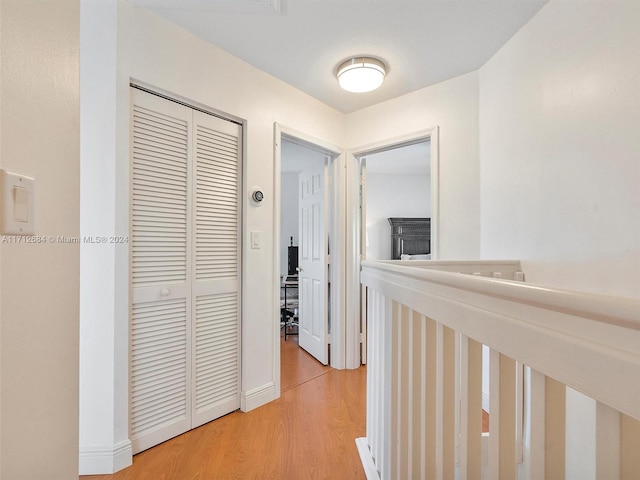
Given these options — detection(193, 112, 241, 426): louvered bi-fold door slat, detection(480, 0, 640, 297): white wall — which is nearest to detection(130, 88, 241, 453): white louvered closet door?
detection(193, 112, 241, 426): louvered bi-fold door slat

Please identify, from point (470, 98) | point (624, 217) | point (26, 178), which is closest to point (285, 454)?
point (26, 178)

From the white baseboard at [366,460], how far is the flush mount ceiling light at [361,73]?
7.32ft

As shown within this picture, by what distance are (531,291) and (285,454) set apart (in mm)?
1764

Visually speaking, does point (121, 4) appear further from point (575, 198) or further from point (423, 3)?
point (575, 198)

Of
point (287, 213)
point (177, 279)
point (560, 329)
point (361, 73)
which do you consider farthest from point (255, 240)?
point (287, 213)

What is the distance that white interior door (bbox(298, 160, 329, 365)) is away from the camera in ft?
10.3

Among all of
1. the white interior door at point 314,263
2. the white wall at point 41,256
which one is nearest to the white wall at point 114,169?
the white wall at point 41,256

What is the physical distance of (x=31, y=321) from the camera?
61 cm

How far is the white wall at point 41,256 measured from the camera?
0.55 metres

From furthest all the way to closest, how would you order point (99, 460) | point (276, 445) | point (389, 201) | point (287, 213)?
point (389, 201) < point (287, 213) < point (276, 445) < point (99, 460)

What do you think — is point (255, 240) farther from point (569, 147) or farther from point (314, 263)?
point (569, 147)

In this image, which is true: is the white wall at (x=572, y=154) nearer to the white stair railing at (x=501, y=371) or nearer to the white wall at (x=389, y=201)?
the white stair railing at (x=501, y=371)

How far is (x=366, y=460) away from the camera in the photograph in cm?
160

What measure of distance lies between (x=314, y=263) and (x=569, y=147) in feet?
7.35
